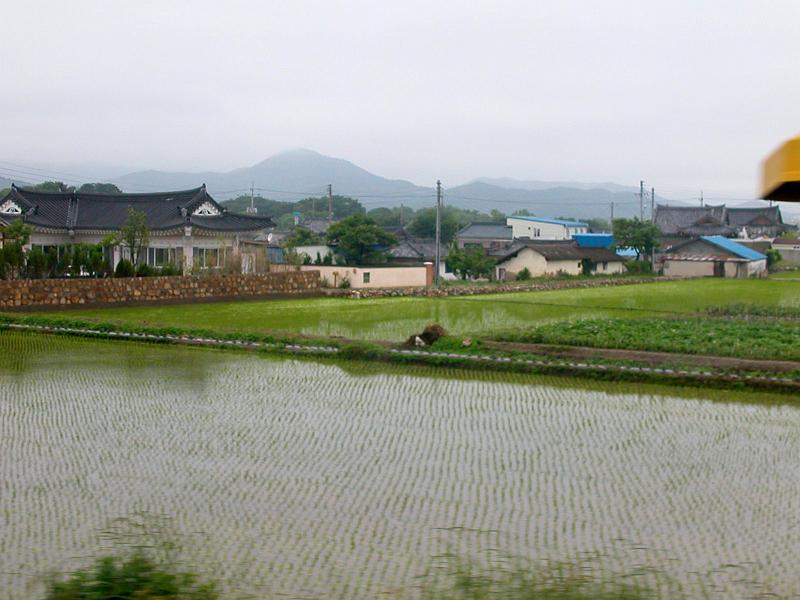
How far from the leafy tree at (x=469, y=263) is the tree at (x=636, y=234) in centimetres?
1062

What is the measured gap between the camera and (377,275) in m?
32.2

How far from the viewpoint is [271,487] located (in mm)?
7223

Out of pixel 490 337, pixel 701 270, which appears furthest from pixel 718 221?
pixel 490 337

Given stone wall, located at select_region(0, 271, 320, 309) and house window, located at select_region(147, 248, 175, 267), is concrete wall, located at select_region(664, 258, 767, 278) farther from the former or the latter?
house window, located at select_region(147, 248, 175, 267)

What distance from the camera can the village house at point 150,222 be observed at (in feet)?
106

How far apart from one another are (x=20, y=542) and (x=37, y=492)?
124 cm

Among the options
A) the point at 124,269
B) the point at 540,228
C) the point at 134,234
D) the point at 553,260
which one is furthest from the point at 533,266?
the point at 540,228

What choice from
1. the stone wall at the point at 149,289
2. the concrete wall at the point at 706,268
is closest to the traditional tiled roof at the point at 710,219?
the concrete wall at the point at 706,268

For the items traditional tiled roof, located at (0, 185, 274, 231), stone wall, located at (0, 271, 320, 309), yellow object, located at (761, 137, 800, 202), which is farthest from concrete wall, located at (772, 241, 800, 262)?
yellow object, located at (761, 137, 800, 202)

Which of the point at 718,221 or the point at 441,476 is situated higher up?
the point at 718,221

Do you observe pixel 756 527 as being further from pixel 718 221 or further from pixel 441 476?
pixel 718 221

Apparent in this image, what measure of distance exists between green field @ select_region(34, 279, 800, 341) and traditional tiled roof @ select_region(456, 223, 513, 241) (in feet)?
97.1

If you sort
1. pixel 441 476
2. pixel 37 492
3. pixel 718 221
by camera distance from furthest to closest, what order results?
pixel 718 221, pixel 441 476, pixel 37 492

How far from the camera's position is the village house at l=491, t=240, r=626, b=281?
4066 centimetres
